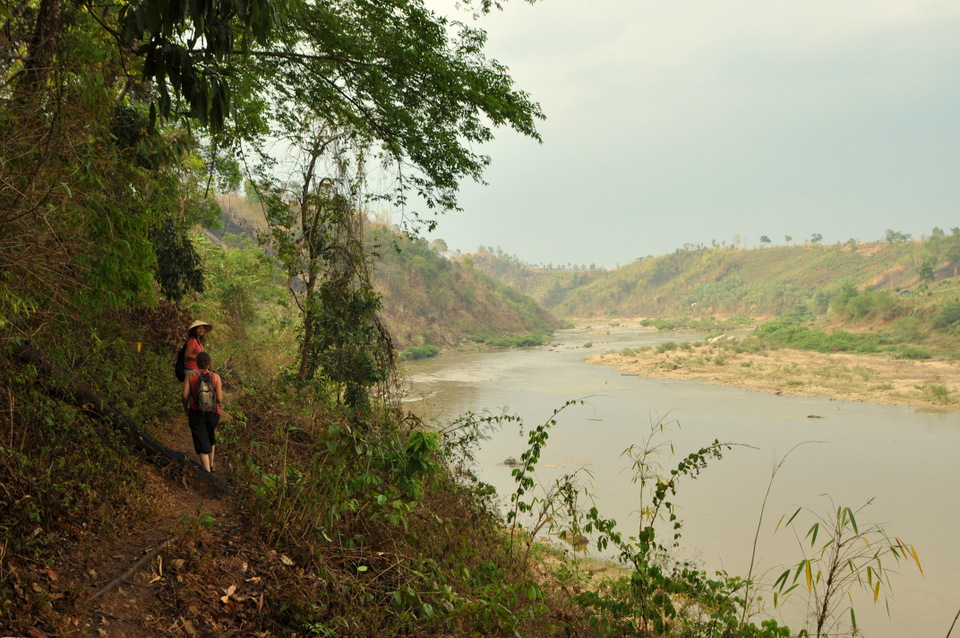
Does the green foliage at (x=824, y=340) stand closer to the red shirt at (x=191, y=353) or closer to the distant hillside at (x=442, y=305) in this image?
the distant hillside at (x=442, y=305)

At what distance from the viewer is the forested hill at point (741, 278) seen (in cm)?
5609

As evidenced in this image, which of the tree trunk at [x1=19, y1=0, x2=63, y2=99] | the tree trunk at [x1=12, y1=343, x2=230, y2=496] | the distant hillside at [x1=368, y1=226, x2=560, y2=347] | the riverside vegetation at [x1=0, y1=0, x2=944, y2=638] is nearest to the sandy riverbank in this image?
the distant hillside at [x1=368, y1=226, x2=560, y2=347]

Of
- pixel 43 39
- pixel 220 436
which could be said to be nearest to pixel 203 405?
pixel 220 436

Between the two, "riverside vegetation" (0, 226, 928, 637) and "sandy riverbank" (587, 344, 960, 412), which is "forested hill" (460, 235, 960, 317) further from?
"riverside vegetation" (0, 226, 928, 637)

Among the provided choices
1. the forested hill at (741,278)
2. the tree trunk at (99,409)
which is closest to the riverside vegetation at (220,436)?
the tree trunk at (99,409)

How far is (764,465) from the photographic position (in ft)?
37.8

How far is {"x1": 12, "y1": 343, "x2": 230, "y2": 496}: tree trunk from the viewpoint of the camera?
338 centimetres

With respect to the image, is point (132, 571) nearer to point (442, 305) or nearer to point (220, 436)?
point (220, 436)

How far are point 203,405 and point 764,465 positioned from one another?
1068cm

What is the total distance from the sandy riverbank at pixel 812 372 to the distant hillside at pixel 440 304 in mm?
10459

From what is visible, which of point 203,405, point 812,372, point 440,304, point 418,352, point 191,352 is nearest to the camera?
point 203,405

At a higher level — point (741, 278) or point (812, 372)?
point (741, 278)

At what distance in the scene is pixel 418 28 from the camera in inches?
223

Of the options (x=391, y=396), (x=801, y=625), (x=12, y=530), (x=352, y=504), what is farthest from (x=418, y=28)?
(x=801, y=625)
